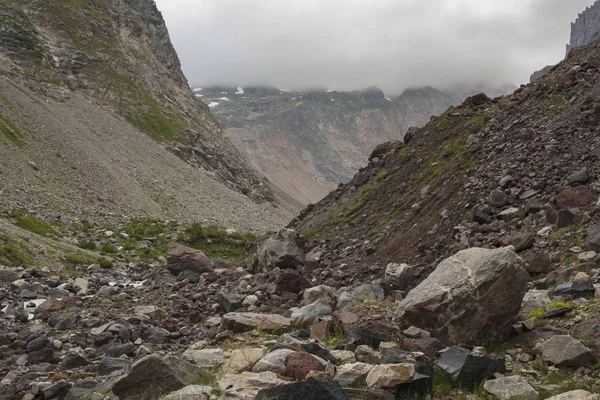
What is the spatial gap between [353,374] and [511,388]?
8.86ft

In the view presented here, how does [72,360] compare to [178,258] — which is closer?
[72,360]

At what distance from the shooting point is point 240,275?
97.6 feet

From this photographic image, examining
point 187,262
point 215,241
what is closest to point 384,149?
point 187,262

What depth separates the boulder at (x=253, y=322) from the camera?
50.9 ft

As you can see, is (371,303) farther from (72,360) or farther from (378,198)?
(378,198)

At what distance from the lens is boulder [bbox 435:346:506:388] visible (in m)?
9.09

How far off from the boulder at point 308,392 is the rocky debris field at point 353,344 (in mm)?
24

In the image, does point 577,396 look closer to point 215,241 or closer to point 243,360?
point 243,360

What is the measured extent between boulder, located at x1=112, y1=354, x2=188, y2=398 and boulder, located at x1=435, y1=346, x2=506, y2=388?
17.2 feet

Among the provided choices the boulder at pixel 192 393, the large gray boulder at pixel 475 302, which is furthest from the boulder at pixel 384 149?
the boulder at pixel 192 393

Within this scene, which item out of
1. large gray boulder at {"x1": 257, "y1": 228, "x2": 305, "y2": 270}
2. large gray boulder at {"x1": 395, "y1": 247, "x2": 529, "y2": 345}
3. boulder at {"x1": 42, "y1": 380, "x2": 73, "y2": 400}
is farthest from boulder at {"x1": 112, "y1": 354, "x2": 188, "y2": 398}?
large gray boulder at {"x1": 257, "y1": 228, "x2": 305, "y2": 270}

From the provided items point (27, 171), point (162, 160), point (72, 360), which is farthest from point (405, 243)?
point (162, 160)

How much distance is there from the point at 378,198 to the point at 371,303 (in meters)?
16.3

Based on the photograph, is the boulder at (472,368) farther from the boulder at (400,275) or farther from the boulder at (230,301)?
the boulder at (230,301)
